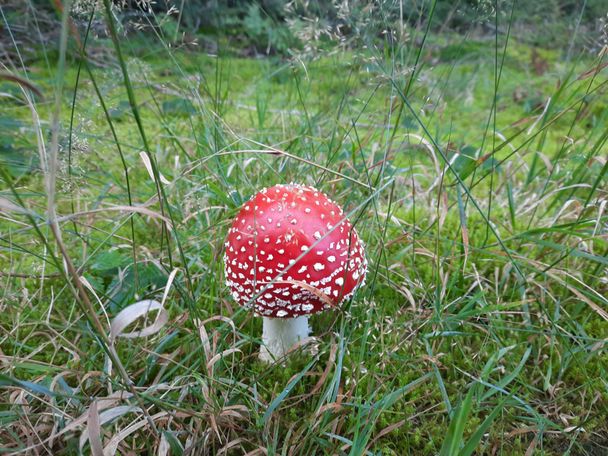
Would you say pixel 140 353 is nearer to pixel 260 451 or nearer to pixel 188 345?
pixel 188 345

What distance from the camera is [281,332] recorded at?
1781 millimetres

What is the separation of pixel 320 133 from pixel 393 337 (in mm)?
1263

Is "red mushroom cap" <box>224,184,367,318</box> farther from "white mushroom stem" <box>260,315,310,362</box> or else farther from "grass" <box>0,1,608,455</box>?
"white mushroom stem" <box>260,315,310,362</box>

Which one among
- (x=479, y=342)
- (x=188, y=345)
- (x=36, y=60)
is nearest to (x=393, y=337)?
(x=479, y=342)

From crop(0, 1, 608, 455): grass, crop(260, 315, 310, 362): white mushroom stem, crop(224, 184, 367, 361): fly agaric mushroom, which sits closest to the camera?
crop(0, 1, 608, 455): grass

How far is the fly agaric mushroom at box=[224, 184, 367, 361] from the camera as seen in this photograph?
4.70ft

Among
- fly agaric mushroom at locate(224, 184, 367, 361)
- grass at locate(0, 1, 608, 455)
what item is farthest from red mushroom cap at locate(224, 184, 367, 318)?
grass at locate(0, 1, 608, 455)

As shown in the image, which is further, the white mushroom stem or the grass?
the white mushroom stem

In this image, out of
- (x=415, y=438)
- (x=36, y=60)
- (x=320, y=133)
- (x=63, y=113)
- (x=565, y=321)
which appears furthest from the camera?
(x=36, y=60)

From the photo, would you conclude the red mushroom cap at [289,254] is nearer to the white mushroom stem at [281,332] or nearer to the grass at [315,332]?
the grass at [315,332]

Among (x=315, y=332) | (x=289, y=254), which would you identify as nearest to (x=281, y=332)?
(x=315, y=332)

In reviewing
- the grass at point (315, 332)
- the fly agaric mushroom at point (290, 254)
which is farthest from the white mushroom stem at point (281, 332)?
the fly agaric mushroom at point (290, 254)

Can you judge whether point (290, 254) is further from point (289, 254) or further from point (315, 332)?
point (315, 332)

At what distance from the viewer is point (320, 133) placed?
8.32ft
